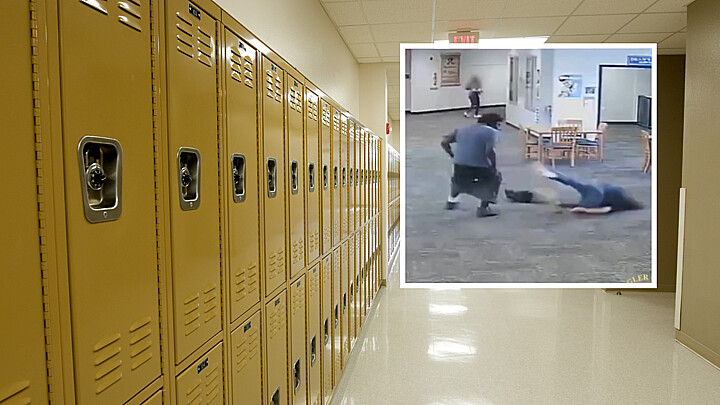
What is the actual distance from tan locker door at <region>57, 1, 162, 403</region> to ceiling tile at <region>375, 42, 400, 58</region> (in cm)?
462

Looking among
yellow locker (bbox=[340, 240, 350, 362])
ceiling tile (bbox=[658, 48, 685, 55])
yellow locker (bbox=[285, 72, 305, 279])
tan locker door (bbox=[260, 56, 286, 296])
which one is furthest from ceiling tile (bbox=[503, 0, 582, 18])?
tan locker door (bbox=[260, 56, 286, 296])

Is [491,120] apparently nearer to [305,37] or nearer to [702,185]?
[305,37]

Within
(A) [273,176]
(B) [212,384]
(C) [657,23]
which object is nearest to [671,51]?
(C) [657,23]

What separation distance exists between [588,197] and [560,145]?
0.17 metres

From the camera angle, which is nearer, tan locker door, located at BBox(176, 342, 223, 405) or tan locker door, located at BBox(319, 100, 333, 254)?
tan locker door, located at BBox(176, 342, 223, 405)

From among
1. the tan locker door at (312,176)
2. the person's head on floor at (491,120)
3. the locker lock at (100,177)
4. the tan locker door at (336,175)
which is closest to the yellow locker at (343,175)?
the tan locker door at (336,175)

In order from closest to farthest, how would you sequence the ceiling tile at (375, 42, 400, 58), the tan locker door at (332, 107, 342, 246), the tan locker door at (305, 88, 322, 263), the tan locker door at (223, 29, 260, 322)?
the tan locker door at (223, 29, 260, 322), the tan locker door at (305, 88, 322, 263), the tan locker door at (332, 107, 342, 246), the ceiling tile at (375, 42, 400, 58)

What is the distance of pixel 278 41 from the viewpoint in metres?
2.86

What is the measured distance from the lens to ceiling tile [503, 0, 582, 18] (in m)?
4.02

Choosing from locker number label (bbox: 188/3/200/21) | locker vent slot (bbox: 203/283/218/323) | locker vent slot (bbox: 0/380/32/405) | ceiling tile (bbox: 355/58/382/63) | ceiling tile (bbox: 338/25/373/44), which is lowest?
locker vent slot (bbox: 203/283/218/323)

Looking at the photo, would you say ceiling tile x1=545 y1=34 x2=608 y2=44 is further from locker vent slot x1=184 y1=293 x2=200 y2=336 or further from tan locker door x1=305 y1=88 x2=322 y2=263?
locker vent slot x1=184 y1=293 x2=200 y2=336

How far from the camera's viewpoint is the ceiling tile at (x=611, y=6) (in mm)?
4023

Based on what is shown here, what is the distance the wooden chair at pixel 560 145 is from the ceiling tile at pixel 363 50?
4500 millimetres

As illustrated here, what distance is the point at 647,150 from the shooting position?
1199mm
